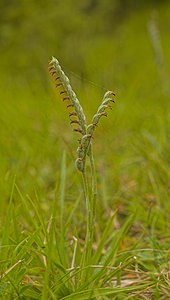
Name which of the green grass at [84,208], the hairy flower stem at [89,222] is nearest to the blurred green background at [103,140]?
the green grass at [84,208]

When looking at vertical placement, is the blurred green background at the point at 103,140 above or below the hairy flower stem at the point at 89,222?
above

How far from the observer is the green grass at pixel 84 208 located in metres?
1.02

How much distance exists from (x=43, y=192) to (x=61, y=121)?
5.46 ft

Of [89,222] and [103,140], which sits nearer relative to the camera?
[89,222]

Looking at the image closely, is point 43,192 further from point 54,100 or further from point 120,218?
point 54,100

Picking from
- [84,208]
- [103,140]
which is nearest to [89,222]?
[84,208]

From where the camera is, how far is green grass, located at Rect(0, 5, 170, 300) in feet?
3.33

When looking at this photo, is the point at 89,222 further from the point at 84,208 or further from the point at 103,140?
the point at 103,140

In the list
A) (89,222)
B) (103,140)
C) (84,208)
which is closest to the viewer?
(89,222)

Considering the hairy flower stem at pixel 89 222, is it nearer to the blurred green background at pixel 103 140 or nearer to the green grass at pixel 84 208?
the green grass at pixel 84 208

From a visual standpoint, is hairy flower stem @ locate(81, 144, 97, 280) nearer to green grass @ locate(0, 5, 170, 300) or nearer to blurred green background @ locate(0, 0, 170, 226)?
green grass @ locate(0, 5, 170, 300)

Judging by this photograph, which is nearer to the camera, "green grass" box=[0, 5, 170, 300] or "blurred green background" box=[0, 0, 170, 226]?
"green grass" box=[0, 5, 170, 300]

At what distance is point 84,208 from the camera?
1.65 meters

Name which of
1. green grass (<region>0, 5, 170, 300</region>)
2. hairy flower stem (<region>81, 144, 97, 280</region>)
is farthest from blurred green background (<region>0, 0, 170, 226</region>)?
hairy flower stem (<region>81, 144, 97, 280</region>)
